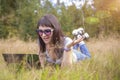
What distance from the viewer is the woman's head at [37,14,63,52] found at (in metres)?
3.25

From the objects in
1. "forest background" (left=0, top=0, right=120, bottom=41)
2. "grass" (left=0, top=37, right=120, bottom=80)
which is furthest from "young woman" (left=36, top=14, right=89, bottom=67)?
"forest background" (left=0, top=0, right=120, bottom=41)

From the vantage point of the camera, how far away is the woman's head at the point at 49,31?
3.25 meters

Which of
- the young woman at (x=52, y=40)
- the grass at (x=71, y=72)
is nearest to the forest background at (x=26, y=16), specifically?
the young woman at (x=52, y=40)

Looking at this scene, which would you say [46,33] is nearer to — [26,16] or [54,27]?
[54,27]

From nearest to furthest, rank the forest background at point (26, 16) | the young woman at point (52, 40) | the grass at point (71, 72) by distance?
1. the grass at point (71, 72)
2. the young woman at point (52, 40)
3. the forest background at point (26, 16)

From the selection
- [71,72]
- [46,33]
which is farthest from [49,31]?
[71,72]

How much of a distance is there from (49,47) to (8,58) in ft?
1.85

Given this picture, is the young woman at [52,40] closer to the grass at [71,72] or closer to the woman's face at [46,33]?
the woman's face at [46,33]

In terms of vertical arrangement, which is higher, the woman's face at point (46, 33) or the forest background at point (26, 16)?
the woman's face at point (46, 33)

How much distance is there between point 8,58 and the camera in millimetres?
2963

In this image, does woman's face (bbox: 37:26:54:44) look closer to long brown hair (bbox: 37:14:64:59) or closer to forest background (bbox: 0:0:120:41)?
long brown hair (bbox: 37:14:64:59)

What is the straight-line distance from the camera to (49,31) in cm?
326

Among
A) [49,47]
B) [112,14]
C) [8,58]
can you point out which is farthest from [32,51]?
[112,14]

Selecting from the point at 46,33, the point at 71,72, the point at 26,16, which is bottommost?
the point at 26,16
